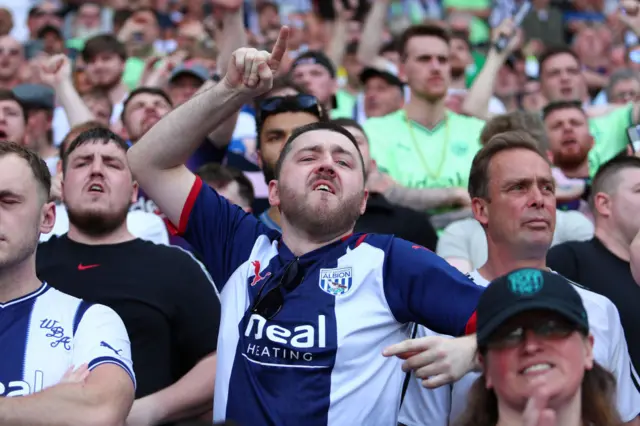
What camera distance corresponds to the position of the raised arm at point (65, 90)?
293 inches

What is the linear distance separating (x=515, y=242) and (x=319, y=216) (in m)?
1.01

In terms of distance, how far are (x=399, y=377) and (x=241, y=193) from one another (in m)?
2.46

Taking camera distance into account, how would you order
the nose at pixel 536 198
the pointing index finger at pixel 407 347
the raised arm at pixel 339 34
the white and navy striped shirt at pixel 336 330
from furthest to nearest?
the raised arm at pixel 339 34, the nose at pixel 536 198, the white and navy striped shirt at pixel 336 330, the pointing index finger at pixel 407 347

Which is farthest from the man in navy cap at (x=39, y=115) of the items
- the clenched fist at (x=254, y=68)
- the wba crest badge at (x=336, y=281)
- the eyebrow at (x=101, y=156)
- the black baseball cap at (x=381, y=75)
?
the wba crest badge at (x=336, y=281)

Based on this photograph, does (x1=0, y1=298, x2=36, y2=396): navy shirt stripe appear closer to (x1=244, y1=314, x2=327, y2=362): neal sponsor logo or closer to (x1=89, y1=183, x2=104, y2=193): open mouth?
(x1=244, y1=314, x2=327, y2=362): neal sponsor logo

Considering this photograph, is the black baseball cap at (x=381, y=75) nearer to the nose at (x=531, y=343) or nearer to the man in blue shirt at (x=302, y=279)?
the man in blue shirt at (x=302, y=279)

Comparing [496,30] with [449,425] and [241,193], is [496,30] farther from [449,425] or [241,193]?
[449,425]

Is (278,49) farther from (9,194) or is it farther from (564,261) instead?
(564,261)

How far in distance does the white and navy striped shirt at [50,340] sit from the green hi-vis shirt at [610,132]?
15.4ft

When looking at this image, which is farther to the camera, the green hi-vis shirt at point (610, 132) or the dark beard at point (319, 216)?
the green hi-vis shirt at point (610, 132)

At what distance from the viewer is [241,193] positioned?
6.04 metres

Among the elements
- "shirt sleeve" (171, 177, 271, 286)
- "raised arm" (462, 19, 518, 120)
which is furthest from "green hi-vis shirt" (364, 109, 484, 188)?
"shirt sleeve" (171, 177, 271, 286)

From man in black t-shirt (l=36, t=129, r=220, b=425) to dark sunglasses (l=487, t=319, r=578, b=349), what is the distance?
6.58 feet

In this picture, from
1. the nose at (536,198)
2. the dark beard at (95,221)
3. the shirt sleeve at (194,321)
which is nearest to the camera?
the nose at (536,198)
